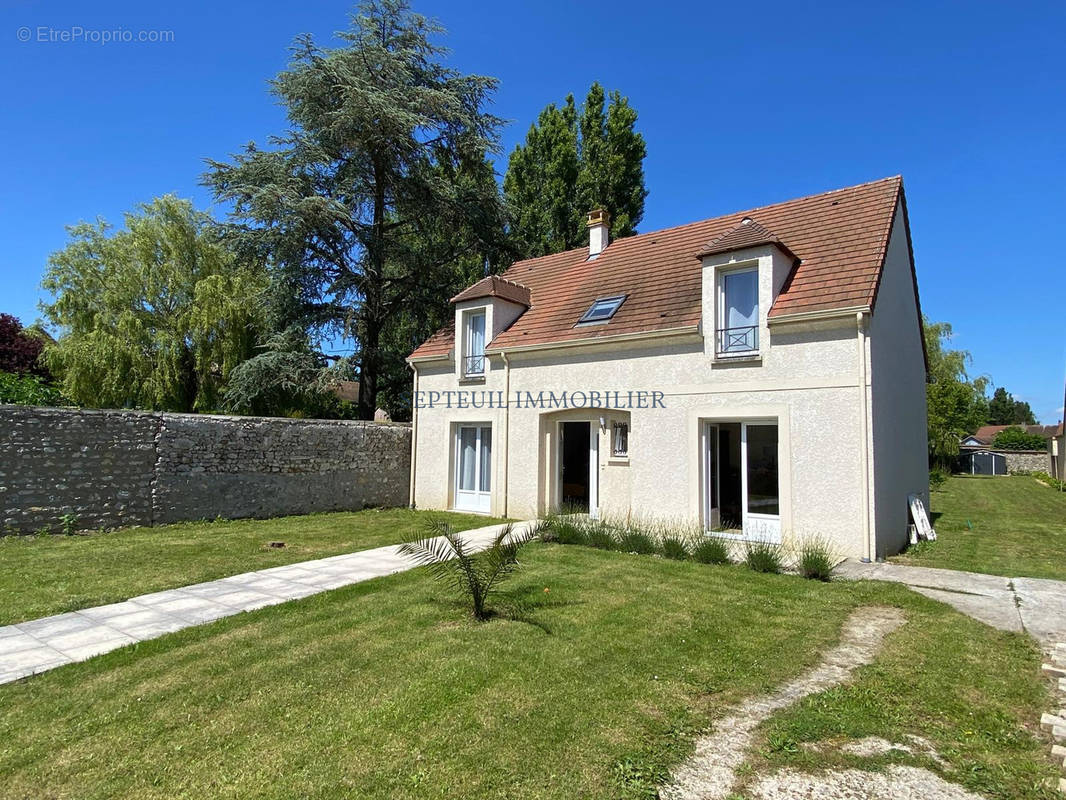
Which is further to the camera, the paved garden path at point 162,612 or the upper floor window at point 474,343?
the upper floor window at point 474,343

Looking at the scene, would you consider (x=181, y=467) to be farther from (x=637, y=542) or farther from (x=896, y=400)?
(x=896, y=400)

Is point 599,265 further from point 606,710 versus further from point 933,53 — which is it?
point 606,710

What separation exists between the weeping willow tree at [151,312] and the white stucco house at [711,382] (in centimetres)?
1250

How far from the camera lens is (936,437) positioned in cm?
3225

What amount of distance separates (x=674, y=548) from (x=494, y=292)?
27.7ft

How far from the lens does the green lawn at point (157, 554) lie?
7.12m

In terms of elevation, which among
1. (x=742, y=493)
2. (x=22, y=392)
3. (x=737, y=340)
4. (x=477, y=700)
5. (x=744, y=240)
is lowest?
(x=477, y=700)

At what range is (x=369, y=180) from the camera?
69.4 ft

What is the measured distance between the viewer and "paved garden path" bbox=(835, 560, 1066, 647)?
6.09 meters

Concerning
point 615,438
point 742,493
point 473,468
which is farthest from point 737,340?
point 473,468

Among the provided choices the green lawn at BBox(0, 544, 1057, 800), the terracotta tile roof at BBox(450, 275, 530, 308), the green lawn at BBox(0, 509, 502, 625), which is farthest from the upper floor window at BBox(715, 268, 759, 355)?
the green lawn at BBox(0, 509, 502, 625)

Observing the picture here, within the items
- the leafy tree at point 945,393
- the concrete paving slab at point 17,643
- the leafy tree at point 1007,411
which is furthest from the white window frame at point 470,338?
the leafy tree at point 1007,411

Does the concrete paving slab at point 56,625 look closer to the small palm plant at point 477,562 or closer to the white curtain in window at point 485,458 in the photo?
the small palm plant at point 477,562

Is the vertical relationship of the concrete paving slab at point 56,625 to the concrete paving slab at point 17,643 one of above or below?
below
